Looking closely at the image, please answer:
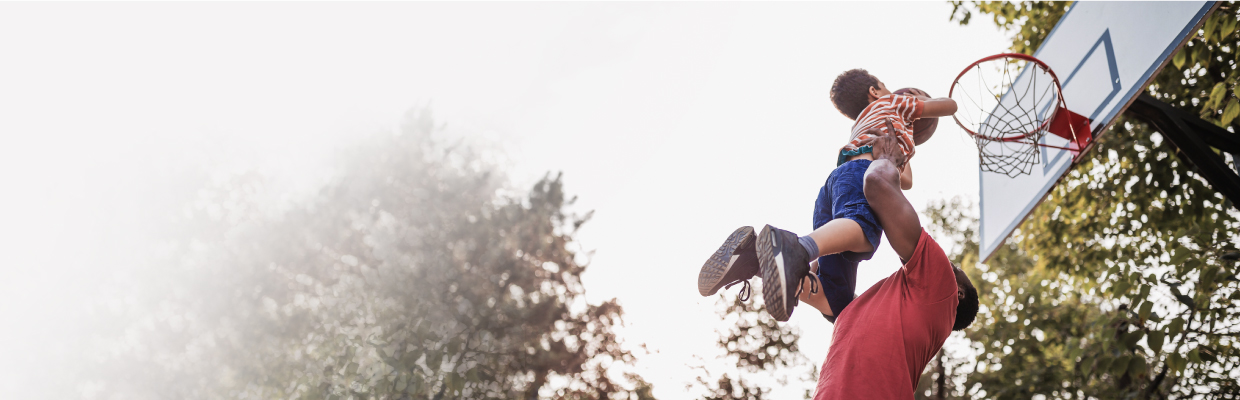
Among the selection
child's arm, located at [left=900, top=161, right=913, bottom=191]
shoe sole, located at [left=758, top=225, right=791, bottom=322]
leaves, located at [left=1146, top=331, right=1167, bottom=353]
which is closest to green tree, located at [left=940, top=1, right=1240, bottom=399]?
leaves, located at [left=1146, top=331, right=1167, bottom=353]

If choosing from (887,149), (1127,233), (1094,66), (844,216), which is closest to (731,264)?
(844,216)

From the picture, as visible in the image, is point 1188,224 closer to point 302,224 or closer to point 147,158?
point 302,224

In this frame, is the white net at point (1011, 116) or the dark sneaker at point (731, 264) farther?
the white net at point (1011, 116)

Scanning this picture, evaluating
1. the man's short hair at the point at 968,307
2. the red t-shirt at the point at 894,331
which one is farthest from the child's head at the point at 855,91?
the red t-shirt at the point at 894,331

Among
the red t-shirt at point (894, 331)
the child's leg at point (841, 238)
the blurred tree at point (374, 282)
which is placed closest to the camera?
the red t-shirt at point (894, 331)

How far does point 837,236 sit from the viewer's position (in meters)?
2.47

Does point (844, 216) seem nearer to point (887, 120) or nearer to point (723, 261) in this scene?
point (723, 261)

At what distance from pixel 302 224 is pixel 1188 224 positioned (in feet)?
64.1

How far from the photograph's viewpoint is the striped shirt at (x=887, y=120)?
2.99 meters

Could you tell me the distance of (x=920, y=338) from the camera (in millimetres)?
2316

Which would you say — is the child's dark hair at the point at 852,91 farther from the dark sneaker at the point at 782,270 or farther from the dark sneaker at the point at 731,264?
the dark sneaker at the point at 782,270

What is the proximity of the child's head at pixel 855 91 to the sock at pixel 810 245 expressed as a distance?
46.7 inches

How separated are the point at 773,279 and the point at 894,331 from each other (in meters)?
0.39

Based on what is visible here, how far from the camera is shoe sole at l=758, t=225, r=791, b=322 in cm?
221
